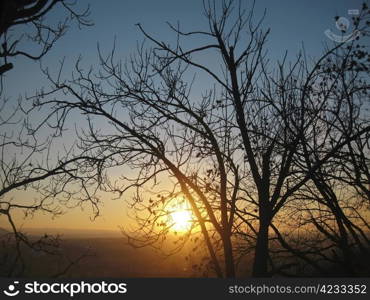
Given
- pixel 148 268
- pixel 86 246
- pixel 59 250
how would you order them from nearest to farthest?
pixel 59 250 < pixel 86 246 < pixel 148 268

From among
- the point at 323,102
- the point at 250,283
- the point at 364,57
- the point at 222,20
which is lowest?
the point at 250,283

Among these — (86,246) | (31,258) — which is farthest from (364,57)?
(31,258)

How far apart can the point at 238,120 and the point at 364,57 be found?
10.0 feet

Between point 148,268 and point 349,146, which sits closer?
point 349,146

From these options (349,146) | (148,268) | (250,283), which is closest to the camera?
(250,283)

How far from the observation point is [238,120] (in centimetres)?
796

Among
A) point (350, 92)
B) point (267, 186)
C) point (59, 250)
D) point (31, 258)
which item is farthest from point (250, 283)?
point (350, 92)

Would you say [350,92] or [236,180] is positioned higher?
[350,92]

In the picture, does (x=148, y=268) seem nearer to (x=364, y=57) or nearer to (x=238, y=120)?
(x=238, y=120)

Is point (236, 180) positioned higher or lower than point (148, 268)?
higher

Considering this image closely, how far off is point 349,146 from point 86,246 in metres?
6.94

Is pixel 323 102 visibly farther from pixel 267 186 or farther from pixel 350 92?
pixel 267 186

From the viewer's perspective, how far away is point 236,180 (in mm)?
8586

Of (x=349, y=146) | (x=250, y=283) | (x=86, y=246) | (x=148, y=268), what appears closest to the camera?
(x=250, y=283)
